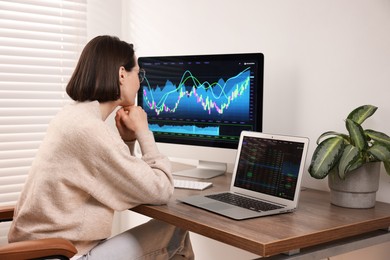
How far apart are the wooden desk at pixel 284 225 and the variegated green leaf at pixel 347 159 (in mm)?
139

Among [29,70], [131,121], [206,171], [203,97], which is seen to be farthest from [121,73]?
[29,70]

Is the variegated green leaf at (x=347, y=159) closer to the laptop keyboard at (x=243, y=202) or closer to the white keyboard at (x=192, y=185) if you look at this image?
the laptop keyboard at (x=243, y=202)

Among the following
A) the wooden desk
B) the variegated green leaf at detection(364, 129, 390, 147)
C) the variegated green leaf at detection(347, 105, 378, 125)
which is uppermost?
the variegated green leaf at detection(347, 105, 378, 125)

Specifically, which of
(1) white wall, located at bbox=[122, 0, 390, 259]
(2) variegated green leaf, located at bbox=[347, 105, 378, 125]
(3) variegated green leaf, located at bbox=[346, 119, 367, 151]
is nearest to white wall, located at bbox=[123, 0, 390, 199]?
(1) white wall, located at bbox=[122, 0, 390, 259]

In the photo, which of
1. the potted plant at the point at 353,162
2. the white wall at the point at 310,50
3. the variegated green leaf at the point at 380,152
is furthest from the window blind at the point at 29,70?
the variegated green leaf at the point at 380,152

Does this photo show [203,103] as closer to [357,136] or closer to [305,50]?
[305,50]

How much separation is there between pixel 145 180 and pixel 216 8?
1225 mm

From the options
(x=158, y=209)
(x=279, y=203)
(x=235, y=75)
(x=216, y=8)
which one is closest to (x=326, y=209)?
(x=279, y=203)

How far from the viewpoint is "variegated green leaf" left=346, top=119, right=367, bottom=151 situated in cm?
170

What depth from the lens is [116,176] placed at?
1.67 m

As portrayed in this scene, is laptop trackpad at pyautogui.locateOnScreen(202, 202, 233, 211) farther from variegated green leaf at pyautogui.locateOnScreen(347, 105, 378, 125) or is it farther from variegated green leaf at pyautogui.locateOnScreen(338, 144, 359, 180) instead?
variegated green leaf at pyautogui.locateOnScreen(347, 105, 378, 125)

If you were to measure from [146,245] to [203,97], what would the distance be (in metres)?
0.72

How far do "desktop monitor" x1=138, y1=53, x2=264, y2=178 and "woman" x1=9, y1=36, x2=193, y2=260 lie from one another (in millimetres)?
445

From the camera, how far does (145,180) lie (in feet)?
5.53
